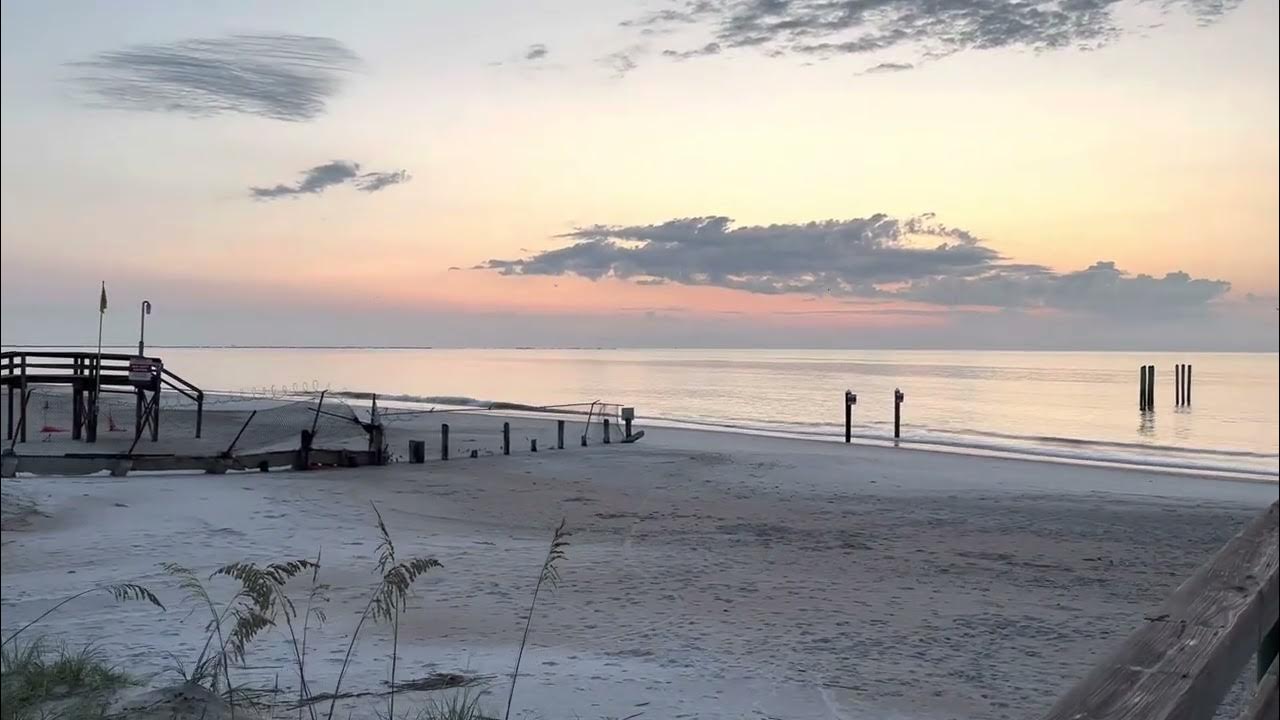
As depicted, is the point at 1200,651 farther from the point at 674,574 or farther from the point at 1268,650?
the point at 674,574

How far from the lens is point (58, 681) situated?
229 inches

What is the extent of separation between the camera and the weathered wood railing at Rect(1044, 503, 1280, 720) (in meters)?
2.00

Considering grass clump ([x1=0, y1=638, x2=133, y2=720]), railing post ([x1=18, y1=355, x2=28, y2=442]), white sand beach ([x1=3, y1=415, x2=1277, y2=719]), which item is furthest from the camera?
railing post ([x1=18, y1=355, x2=28, y2=442])

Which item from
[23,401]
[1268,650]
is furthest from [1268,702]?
[23,401]

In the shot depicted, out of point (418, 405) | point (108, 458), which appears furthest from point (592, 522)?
point (418, 405)

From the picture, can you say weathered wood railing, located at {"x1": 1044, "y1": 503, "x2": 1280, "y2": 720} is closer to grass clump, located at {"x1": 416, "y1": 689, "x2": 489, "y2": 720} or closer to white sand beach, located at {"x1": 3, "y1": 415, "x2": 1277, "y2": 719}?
white sand beach, located at {"x1": 3, "y1": 415, "x2": 1277, "y2": 719}

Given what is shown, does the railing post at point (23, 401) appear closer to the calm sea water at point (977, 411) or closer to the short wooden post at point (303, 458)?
the short wooden post at point (303, 458)

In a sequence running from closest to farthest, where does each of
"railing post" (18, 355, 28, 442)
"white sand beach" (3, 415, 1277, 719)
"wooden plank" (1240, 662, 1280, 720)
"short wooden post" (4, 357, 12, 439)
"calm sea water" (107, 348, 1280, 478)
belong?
1. "wooden plank" (1240, 662, 1280, 720)
2. "white sand beach" (3, 415, 1277, 719)
3. "short wooden post" (4, 357, 12, 439)
4. "railing post" (18, 355, 28, 442)
5. "calm sea water" (107, 348, 1280, 478)

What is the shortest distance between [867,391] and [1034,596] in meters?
66.0

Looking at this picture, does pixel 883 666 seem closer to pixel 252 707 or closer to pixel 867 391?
pixel 252 707

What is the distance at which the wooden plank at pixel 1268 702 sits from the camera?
217cm

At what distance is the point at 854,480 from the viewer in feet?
70.7

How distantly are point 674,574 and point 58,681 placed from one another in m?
6.43

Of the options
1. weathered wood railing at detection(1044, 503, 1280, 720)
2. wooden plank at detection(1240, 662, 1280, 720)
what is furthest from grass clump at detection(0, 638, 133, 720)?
wooden plank at detection(1240, 662, 1280, 720)
